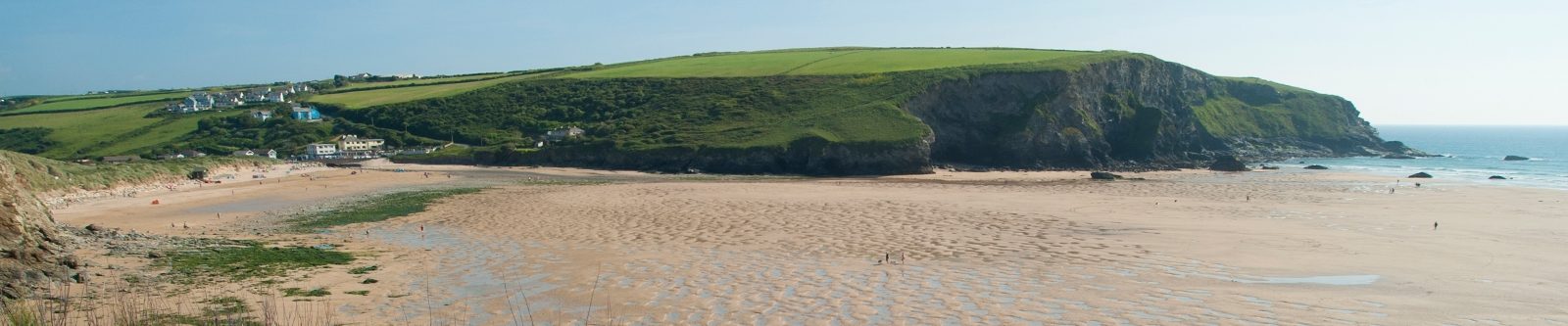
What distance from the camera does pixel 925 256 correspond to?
66.2 ft

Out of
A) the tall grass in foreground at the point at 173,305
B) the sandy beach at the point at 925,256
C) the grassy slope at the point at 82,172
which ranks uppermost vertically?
the grassy slope at the point at 82,172

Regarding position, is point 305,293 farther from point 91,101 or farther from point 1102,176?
point 91,101

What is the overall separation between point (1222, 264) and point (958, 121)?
5408 centimetres

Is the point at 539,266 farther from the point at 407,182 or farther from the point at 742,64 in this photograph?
the point at 742,64

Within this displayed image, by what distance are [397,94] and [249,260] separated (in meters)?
95.9

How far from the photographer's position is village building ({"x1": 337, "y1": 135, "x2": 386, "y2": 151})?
81.4 metres

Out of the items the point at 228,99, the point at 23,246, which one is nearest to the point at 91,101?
the point at 228,99

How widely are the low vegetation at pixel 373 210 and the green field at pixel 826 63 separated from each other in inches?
2171

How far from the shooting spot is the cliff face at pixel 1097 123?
68.7 metres

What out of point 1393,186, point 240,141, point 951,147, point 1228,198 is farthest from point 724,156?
point 240,141

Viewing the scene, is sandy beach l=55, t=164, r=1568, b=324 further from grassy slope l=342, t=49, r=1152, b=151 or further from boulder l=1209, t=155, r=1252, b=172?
grassy slope l=342, t=49, r=1152, b=151

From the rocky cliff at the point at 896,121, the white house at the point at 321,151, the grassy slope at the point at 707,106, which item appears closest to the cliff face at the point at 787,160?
the rocky cliff at the point at 896,121

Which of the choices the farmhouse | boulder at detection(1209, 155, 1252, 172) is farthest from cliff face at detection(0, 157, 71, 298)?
boulder at detection(1209, 155, 1252, 172)

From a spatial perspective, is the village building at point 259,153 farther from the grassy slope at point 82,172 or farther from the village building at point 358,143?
the grassy slope at point 82,172
